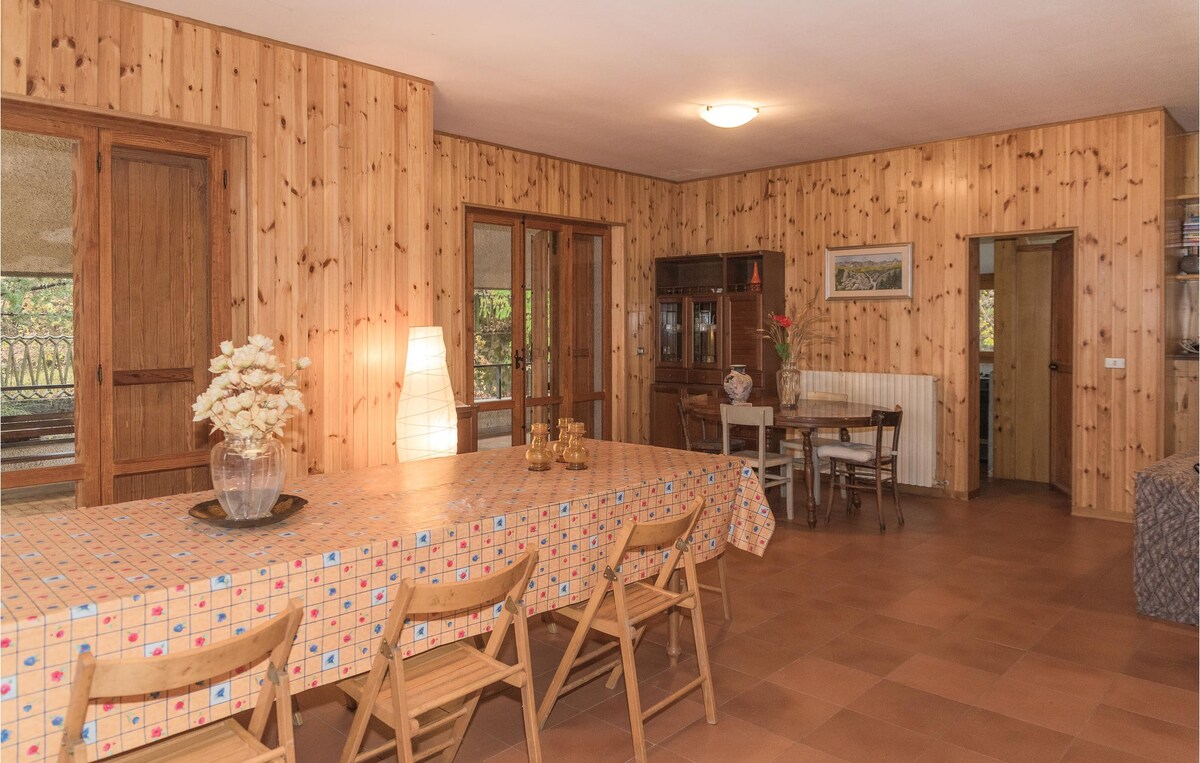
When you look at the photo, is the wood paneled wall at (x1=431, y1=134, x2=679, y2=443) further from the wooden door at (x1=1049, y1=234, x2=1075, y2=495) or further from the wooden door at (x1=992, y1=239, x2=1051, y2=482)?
→ the wooden door at (x1=1049, y1=234, x2=1075, y2=495)

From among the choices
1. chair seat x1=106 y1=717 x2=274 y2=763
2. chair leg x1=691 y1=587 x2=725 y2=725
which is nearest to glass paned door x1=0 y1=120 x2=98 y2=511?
chair seat x1=106 y1=717 x2=274 y2=763

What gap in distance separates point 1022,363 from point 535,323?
14.3 ft

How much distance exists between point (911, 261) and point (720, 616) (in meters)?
4.09

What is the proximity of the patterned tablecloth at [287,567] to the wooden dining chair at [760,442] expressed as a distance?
7.95 ft

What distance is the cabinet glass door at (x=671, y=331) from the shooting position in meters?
7.93

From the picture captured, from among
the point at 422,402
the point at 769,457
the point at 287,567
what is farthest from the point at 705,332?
the point at 287,567

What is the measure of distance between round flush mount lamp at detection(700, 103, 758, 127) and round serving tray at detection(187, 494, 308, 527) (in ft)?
12.9

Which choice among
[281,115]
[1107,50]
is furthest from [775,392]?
[281,115]

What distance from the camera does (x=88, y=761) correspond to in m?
1.70

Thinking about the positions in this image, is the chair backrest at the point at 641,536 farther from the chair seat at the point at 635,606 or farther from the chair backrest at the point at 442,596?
the chair backrest at the point at 442,596

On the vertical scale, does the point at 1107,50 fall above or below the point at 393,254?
above

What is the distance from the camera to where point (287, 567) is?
1991 mm

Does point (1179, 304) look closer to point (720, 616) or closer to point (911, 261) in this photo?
point (911, 261)

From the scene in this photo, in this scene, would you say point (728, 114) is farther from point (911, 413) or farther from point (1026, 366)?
point (1026, 366)
